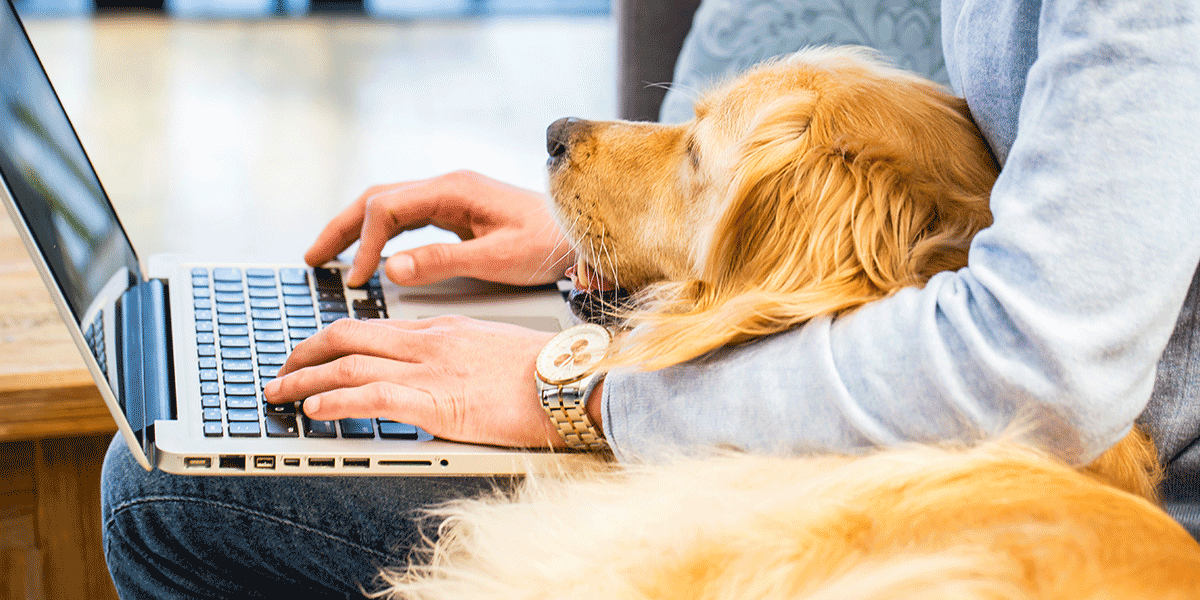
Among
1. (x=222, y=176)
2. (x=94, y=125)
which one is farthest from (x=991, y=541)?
(x=94, y=125)

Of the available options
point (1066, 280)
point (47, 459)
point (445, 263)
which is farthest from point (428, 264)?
point (1066, 280)

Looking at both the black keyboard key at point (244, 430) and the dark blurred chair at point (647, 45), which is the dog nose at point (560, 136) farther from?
the dark blurred chair at point (647, 45)

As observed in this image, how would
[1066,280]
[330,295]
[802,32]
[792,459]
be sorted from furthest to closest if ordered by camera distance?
[802,32] → [330,295] → [792,459] → [1066,280]

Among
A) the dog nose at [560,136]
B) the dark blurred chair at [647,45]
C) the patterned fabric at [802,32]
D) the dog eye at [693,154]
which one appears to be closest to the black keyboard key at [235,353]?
the dog nose at [560,136]

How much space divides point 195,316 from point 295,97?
3060 millimetres

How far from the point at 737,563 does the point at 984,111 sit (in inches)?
19.2

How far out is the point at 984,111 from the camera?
33.3 inches

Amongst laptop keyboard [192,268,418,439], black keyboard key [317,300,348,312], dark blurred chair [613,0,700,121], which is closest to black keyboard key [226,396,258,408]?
laptop keyboard [192,268,418,439]

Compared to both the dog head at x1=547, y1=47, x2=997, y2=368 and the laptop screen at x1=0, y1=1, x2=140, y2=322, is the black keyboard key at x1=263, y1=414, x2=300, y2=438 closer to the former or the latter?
the laptop screen at x1=0, y1=1, x2=140, y2=322

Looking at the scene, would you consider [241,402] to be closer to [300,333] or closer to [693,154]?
[300,333]

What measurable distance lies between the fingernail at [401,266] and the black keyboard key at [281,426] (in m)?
0.27

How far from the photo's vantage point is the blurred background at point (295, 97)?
117 inches

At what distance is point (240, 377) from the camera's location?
97 centimetres

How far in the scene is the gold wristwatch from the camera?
860 mm
